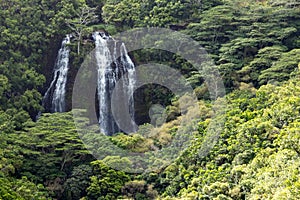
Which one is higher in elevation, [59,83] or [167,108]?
[59,83]

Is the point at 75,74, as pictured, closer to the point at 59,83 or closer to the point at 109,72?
the point at 59,83

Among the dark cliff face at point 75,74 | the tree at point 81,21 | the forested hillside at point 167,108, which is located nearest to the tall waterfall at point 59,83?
the dark cliff face at point 75,74

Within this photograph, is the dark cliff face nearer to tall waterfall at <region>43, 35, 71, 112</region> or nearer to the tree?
tall waterfall at <region>43, 35, 71, 112</region>

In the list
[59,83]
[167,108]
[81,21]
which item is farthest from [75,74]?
[167,108]

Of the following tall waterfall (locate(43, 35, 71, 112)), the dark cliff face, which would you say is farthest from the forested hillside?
tall waterfall (locate(43, 35, 71, 112))

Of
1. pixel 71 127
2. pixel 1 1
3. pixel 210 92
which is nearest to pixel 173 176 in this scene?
pixel 71 127

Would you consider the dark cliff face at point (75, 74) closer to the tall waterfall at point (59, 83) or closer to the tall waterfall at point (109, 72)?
the tall waterfall at point (59, 83)
